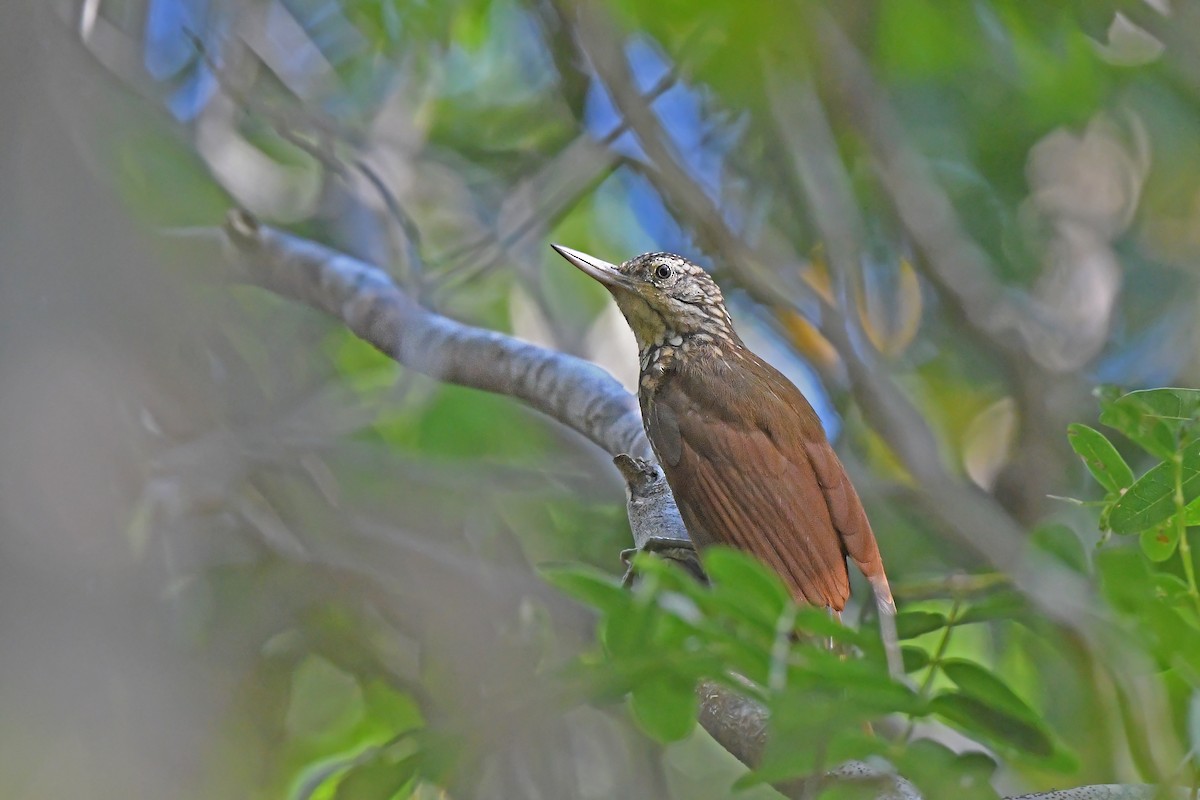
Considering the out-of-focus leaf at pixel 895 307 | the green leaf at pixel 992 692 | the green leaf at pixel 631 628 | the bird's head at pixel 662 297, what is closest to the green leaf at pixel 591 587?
the green leaf at pixel 631 628

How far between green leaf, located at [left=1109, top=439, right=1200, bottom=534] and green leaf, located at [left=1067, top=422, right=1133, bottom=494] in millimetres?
37

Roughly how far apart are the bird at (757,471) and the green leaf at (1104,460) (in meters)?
1.04

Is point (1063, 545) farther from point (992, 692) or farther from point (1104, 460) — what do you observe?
point (992, 692)

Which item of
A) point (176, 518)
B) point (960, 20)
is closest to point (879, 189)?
point (960, 20)

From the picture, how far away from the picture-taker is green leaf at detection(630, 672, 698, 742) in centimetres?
133

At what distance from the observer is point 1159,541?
5.77 feet

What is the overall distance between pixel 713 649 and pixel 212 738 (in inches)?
40.5

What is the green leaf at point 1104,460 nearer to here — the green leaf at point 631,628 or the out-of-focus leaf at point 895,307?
the green leaf at point 631,628

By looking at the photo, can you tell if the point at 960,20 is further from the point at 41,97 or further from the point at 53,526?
the point at 53,526

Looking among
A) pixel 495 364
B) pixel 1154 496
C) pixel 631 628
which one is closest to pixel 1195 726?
pixel 1154 496

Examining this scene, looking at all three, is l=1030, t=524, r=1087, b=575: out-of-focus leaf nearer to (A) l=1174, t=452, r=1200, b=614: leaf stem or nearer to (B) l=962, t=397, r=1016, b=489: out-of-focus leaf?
(A) l=1174, t=452, r=1200, b=614: leaf stem

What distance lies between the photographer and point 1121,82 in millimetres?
5020

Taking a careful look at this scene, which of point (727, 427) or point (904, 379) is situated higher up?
point (904, 379)

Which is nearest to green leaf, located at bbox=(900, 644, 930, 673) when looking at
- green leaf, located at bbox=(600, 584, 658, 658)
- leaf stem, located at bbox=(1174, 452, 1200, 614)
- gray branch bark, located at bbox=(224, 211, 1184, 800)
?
leaf stem, located at bbox=(1174, 452, 1200, 614)
